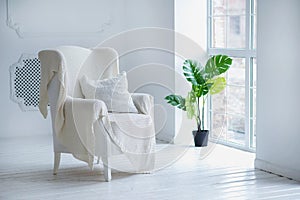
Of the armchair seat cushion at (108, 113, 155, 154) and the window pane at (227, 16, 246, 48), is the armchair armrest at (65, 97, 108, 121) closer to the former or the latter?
the armchair seat cushion at (108, 113, 155, 154)

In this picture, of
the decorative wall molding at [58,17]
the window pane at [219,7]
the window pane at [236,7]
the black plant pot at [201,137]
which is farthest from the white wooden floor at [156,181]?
the decorative wall molding at [58,17]

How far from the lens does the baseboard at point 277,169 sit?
4516 millimetres

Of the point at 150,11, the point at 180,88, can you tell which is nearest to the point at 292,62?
the point at 180,88

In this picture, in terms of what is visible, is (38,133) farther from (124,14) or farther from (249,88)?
(249,88)

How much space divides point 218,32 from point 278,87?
157cm

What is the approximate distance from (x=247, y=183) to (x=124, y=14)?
10.2 feet

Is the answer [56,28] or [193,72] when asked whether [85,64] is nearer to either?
[193,72]

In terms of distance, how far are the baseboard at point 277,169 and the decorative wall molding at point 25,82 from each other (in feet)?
8.99

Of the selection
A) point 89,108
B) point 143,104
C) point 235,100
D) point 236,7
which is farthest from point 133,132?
point 236,7

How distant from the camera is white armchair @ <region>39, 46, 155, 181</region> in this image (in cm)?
453

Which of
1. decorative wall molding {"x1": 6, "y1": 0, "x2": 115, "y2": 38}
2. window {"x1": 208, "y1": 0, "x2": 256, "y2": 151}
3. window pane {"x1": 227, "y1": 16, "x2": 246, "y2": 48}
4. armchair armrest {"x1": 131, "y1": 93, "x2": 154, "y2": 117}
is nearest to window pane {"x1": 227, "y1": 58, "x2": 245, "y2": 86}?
window {"x1": 208, "y1": 0, "x2": 256, "y2": 151}

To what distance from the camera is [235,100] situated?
5.87 m

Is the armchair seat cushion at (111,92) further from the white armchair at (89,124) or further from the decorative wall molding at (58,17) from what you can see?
the decorative wall molding at (58,17)

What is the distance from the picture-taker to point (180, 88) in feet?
20.1
